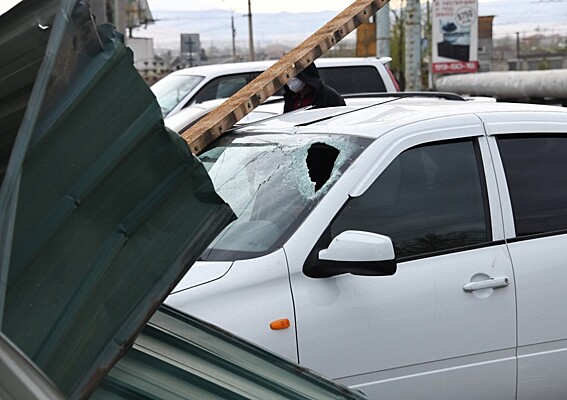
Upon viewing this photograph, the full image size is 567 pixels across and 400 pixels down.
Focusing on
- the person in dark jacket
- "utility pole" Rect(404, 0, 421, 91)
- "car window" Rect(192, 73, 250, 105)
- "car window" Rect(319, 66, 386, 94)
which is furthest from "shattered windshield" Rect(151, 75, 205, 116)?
"utility pole" Rect(404, 0, 421, 91)

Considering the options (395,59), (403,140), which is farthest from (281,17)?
(403,140)

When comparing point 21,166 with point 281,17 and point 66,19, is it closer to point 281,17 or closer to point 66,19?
point 66,19

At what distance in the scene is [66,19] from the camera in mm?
1902

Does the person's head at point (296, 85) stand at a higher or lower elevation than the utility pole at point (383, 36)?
higher

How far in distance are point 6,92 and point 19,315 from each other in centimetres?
43

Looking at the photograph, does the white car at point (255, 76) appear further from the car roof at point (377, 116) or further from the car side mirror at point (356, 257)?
the car side mirror at point (356, 257)

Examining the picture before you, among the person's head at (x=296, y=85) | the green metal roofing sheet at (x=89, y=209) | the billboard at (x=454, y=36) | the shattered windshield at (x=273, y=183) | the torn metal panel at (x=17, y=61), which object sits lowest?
the billboard at (x=454, y=36)

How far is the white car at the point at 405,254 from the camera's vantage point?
3967mm

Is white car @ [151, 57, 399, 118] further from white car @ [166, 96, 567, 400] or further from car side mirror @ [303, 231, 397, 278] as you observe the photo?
car side mirror @ [303, 231, 397, 278]

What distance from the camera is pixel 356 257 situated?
3906 millimetres

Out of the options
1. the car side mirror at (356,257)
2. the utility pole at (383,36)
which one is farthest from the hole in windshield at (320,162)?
the utility pole at (383,36)

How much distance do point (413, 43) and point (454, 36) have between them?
8.09 feet

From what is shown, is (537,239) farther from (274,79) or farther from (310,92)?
(310,92)

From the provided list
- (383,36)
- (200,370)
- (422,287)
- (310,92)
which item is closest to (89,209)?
(200,370)
